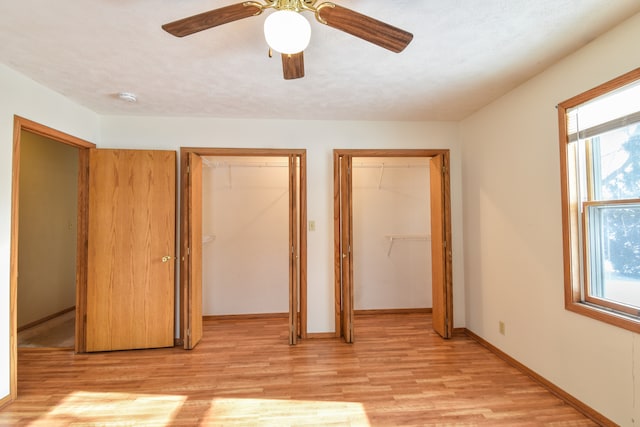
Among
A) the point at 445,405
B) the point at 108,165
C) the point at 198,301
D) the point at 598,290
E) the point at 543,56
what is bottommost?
the point at 445,405

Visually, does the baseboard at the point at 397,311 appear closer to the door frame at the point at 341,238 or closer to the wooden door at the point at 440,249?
the wooden door at the point at 440,249

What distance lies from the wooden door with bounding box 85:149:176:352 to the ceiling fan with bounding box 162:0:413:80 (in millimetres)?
2000

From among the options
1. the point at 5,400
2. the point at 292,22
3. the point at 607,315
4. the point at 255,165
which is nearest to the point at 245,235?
the point at 255,165

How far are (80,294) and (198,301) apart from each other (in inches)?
43.8

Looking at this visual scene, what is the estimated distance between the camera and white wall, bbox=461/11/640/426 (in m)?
1.79

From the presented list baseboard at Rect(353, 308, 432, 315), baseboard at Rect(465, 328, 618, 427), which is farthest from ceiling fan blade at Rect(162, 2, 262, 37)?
baseboard at Rect(353, 308, 432, 315)

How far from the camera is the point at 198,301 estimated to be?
10.5 ft

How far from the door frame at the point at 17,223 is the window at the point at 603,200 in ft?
13.2

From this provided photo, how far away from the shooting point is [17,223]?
7.38 feet

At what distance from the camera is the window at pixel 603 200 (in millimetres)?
1757

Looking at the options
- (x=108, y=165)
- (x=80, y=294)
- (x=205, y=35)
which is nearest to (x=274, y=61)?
(x=205, y=35)

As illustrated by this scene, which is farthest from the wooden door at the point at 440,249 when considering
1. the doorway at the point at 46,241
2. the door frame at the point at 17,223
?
the doorway at the point at 46,241

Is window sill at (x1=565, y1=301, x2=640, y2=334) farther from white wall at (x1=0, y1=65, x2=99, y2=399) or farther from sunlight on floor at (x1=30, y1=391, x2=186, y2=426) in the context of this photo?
white wall at (x1=0, y1=65, x2=99, y2=399)

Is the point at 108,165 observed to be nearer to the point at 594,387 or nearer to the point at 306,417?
the point at 306,417
